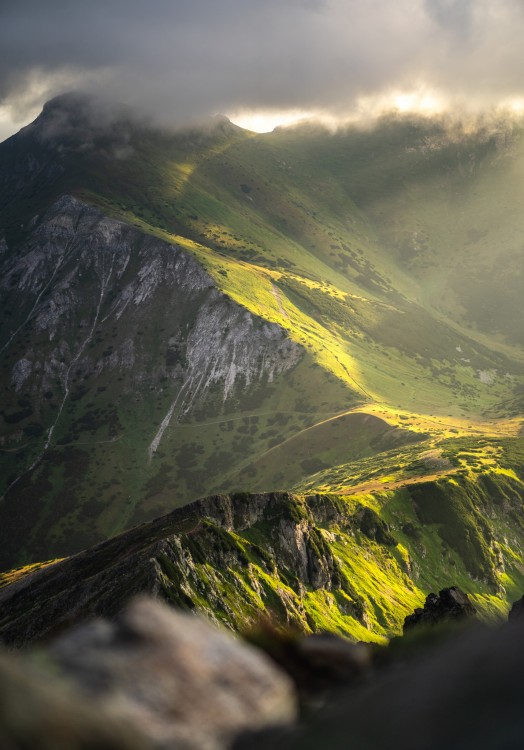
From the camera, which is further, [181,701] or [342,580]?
[342,580]

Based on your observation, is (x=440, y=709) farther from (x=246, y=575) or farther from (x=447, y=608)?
(x=246, y=575)

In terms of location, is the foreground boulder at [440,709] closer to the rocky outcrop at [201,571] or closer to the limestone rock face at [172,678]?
the limestone rock face at [172,678]

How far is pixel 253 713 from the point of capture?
10758mm

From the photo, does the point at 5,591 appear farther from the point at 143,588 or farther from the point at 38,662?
the point at 38,662

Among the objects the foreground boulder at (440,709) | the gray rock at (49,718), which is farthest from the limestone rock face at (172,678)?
the foreground boulder at (440,709)

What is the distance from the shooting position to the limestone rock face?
10.0 m

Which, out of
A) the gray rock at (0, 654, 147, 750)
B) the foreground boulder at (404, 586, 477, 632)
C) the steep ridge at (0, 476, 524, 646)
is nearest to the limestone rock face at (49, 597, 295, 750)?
the gray rock at (0, 654, 147, 750)

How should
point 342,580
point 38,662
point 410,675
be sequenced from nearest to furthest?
point 38,662, point 410,675, point 342,580

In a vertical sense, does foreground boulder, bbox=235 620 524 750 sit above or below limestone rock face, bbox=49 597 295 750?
below

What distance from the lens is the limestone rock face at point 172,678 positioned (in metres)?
10.0

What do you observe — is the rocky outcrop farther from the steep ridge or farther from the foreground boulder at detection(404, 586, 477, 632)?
the foreground boulder at detection(404, 586, 477, 632)

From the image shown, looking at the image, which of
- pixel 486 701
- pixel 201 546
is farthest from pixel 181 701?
pixel 201 546

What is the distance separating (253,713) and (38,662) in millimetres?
3760

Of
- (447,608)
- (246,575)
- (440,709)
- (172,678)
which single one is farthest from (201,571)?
(440,709)
